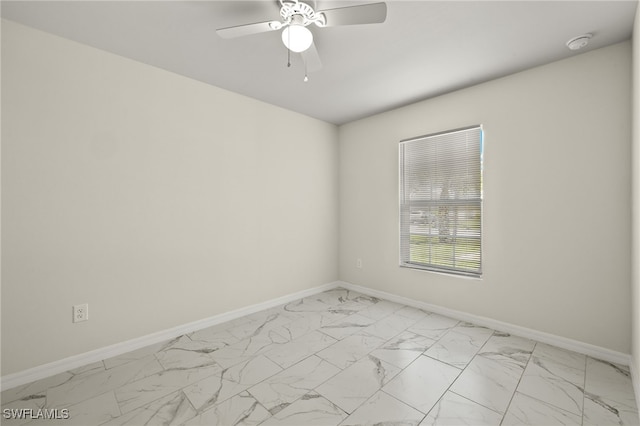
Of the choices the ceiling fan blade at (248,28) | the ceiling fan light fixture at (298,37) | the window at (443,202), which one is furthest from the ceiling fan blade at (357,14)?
the window at (443,202)

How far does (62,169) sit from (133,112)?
0.71m

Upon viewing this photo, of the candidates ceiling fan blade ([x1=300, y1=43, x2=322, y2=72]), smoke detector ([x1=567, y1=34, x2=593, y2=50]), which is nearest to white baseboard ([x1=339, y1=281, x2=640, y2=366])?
smoke detector ([x1=567, y1=34, x2=593, y2=50])

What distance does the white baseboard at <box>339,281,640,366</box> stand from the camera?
218cm

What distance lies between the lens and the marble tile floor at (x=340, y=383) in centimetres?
162

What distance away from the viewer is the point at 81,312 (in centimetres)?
217

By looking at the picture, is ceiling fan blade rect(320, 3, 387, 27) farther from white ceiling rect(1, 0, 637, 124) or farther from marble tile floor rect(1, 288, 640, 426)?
marble tile floor rect(1, 288, 640, 426)

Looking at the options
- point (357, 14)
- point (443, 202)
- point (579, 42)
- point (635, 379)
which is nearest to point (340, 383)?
point (635, 379)

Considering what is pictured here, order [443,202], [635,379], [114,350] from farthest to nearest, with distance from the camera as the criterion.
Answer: [443,202] < [114,350] < [635,379]

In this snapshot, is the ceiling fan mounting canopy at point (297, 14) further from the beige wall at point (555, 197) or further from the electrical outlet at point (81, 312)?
the electrical outlet at point (81, 312)

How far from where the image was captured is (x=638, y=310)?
172 cm

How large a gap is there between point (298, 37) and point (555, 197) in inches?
97.1

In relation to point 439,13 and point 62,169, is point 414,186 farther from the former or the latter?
point 62,169
